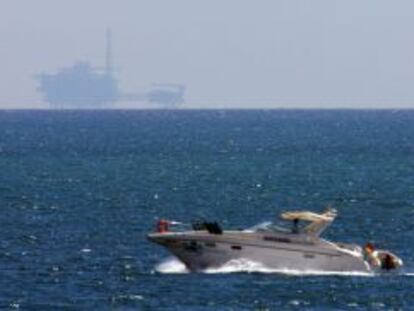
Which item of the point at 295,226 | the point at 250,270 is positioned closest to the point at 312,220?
the point at 295,226

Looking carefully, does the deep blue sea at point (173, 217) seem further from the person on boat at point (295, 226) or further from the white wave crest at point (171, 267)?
the person on boat at point (295, 226)

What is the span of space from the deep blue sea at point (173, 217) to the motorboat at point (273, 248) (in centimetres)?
71

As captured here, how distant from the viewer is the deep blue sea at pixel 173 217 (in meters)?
73.4

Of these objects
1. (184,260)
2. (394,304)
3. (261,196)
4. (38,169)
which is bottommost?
(394,304)

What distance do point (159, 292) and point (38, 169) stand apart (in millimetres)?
87586

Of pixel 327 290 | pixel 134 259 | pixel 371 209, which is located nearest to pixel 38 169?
pixel 371 209

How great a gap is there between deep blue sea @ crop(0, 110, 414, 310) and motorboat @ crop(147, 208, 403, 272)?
71 centimetres

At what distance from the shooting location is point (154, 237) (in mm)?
81000

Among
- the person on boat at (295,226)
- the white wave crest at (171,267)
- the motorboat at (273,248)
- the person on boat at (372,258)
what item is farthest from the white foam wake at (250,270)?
the person on boat at (295,226)

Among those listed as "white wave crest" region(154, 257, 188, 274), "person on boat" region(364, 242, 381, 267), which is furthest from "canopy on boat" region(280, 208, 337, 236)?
"white wave crest" region(154, 257, 188, 274)

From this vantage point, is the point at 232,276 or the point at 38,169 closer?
the point at 232,276

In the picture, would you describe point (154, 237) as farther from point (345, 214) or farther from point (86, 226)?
point (345, 214)

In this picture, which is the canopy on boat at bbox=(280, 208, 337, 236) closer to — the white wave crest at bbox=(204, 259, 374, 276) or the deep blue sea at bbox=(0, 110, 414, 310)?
the white wave crest at bbox=(204, 259, 374, 276)

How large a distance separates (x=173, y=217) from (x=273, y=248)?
91.1 feet
